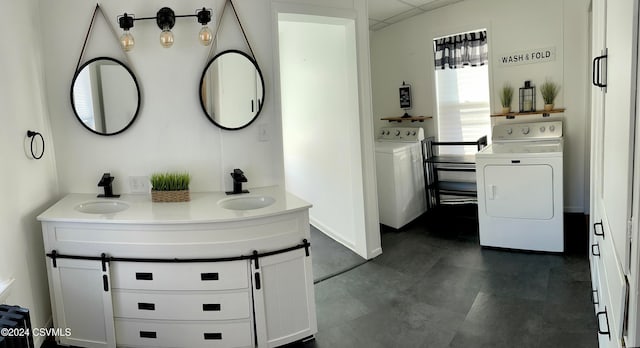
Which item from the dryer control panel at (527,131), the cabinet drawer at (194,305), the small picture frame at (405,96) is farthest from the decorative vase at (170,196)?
the small picture frame at (405,96)

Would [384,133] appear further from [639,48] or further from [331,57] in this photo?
[639,48]

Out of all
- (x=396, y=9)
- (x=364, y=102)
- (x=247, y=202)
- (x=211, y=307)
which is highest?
(x=396, y=9)

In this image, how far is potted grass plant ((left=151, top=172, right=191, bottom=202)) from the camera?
2664 mm

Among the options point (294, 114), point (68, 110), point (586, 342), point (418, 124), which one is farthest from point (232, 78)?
point (418, 124)

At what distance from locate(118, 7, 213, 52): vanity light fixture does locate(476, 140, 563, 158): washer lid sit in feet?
8.34

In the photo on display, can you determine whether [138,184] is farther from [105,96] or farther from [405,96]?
[405,96]

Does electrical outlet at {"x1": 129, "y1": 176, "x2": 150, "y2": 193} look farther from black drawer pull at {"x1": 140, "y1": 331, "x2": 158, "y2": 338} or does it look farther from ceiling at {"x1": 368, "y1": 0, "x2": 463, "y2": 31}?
ceiling at {"x1": 368, "y1": 0, "x2": 463, "y2": 31}

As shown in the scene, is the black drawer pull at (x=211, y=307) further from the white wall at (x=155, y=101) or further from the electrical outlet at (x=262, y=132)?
the electrical outlet at (x=262, y=132)

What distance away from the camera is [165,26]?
2676mm

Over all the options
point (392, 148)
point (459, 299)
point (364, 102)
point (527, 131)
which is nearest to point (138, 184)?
point (364, 102)

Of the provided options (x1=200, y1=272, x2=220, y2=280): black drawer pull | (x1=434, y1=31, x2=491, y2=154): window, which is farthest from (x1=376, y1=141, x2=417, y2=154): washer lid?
(x1=200, y1=272, x2=220, y2=280): black drawer pull

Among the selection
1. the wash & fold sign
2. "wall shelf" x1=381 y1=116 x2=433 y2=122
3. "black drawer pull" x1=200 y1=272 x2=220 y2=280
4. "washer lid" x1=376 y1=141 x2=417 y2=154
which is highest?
the wash & fold sign

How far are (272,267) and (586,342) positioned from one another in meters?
1.81

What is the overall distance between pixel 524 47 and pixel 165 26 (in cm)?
367
